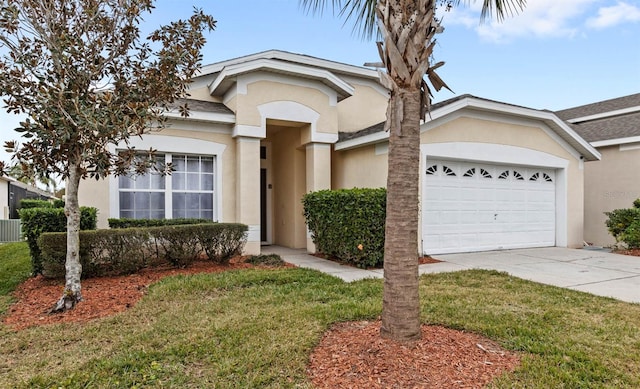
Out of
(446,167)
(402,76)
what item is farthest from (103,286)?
(446,167)

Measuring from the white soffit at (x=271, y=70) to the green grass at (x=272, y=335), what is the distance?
19.1ft

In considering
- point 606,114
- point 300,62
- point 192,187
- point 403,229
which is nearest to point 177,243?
point 192,187

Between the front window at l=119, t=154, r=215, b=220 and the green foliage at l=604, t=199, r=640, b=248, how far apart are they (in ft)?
38.9

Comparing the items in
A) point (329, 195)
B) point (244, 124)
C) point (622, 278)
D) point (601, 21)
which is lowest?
point (622, 278)

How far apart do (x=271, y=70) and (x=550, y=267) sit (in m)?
8.43

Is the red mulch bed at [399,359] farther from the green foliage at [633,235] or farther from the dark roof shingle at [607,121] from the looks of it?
the dark roof shingle at [607,121]

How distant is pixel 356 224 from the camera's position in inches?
336

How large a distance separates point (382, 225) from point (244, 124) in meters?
4.61

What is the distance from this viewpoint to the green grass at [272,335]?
3479mm

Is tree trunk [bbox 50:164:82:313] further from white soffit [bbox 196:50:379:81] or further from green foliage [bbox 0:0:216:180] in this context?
white soffit [bbox 196:50:379:81]

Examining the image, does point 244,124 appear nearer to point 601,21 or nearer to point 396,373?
point 396,373

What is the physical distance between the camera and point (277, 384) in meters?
3.32

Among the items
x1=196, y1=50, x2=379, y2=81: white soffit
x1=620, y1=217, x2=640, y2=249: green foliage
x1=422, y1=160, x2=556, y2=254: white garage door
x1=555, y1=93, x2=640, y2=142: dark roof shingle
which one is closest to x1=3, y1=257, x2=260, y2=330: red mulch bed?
x1=422, y1=160, x2=556, y2=254: white garage door

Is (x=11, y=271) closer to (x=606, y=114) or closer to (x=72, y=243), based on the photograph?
(x=72, y=243)
